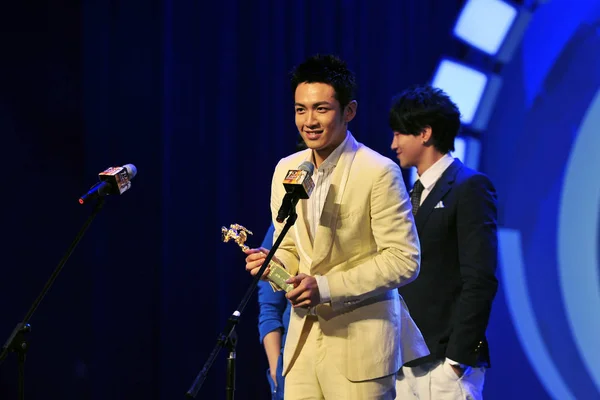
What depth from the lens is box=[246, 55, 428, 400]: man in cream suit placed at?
1.92 m

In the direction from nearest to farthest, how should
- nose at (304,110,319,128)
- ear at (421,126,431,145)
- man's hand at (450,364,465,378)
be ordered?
nose at (304,110,319,128) < man's hand at (450,364,465,378) < ear at (421,126,431,145)

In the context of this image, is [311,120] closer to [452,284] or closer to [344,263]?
[344,263]

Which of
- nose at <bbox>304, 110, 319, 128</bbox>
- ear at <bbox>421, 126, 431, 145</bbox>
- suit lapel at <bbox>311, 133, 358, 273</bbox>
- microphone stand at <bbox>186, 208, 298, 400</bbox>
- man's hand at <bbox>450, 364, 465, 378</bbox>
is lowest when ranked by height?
man's hand at <bbox>450, 364, 465, 378</bbox>

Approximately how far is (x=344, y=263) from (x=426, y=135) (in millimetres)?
942

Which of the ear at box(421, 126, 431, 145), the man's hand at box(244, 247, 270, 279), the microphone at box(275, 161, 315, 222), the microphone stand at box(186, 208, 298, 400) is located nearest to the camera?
the microphone stand at box(186, 208, 298, 400)

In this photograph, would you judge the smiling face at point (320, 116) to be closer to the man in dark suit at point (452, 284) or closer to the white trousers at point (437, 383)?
the man in dark suit at point (452, 284)

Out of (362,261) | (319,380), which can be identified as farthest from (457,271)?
(319,380)

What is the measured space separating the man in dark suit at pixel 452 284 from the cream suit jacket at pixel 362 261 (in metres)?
0.52

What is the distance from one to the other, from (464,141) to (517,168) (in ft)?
0.88

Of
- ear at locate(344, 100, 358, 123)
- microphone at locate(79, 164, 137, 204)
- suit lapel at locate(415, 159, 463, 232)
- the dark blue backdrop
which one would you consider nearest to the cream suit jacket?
ear at locate(344, 100, 358, 123)

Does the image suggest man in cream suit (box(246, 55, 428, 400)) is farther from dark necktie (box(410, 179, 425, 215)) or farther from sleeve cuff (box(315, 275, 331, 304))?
dark necktie (box(410, 179, 425, 215))

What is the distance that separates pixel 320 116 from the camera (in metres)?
2.03

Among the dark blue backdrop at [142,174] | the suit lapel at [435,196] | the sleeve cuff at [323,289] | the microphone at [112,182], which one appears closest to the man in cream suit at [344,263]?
the sleeve cuff at [323,289]

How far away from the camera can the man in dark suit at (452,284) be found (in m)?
2.51
